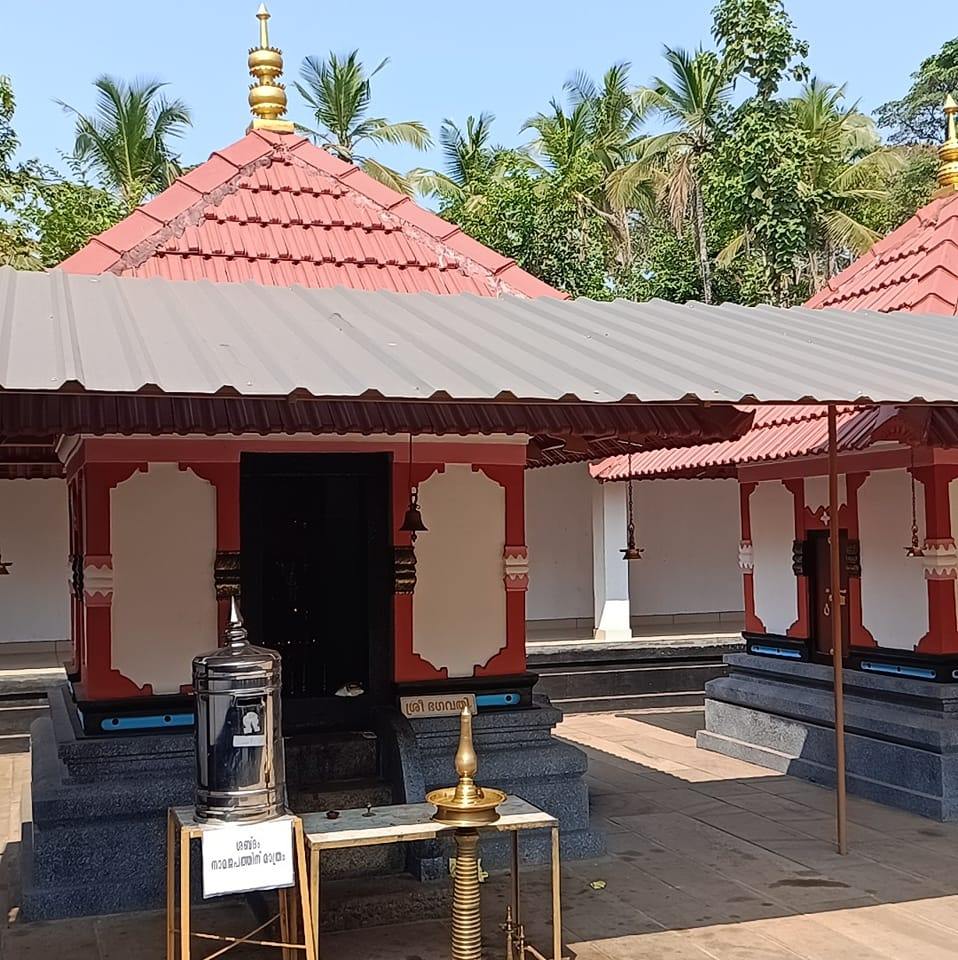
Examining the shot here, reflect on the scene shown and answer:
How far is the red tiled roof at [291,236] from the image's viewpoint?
27.4 feet

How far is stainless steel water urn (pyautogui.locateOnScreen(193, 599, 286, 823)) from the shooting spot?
17.5 ft

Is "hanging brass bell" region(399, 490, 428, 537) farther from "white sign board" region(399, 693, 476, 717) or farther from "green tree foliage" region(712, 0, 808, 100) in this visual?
"green tree foliage" region(712, 0, 808, 100)

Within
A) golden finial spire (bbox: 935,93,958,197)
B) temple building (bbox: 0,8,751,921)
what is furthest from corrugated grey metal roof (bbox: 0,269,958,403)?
golden finial spire (bbox: 935,93,958,197)

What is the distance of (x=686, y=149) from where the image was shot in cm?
2517

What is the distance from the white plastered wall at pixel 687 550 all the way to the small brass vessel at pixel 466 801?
50.3ft

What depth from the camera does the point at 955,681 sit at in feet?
29.6

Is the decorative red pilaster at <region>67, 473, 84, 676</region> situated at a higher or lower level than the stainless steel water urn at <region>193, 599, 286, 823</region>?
higher

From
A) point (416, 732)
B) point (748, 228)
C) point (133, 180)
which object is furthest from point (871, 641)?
point (133, 180)

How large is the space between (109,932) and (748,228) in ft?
57.6

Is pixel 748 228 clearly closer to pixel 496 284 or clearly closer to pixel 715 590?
pixel 715 590

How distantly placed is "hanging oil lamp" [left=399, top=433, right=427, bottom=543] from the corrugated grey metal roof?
4.58 feet

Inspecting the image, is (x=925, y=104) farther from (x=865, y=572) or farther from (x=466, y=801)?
(x=466, y=801)

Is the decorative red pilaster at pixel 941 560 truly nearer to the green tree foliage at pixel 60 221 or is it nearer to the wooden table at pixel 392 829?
the wooden table at pixel 392 829

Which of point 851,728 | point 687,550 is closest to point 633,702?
point 687,550
